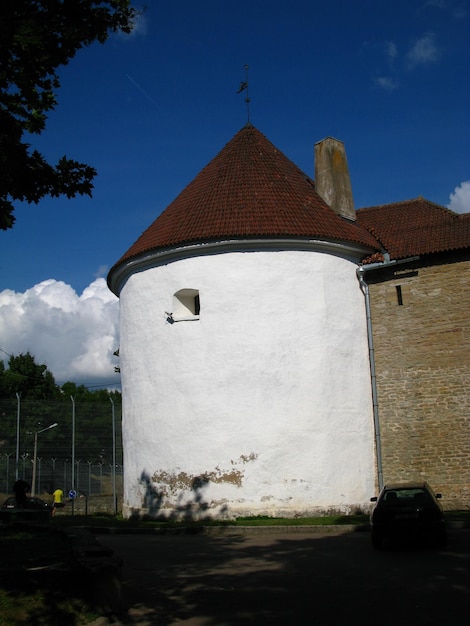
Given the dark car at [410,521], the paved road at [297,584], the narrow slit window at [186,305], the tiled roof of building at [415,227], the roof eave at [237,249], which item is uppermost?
the tiled roof of building at [415,227]

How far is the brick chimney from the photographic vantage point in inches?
796

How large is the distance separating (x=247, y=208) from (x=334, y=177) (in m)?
4.00

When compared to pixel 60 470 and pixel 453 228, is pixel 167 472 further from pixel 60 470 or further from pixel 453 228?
pixel 60 470

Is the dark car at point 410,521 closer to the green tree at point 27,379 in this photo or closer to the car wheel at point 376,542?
the car wheel at point 376,542

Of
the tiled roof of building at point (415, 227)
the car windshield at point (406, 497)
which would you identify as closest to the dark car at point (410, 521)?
the car windshield at point (406, 497)

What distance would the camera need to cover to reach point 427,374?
17.6m

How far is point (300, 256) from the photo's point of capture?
57.6 feet

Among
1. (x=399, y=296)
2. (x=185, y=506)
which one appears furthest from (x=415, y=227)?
(x=185, y=506)

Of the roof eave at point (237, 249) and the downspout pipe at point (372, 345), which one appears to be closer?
the roof eave at point (237, 249)

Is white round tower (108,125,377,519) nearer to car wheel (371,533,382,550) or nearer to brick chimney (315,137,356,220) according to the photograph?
brick chimney (315,137,356,220)

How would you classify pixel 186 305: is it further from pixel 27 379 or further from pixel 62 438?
pixel 27 379

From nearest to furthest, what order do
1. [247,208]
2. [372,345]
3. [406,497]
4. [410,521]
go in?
[410,521] < [406,497] < [247,208] < [372,345]

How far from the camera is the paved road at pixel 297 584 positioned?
633 cm

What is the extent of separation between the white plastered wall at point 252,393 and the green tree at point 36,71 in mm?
9156
